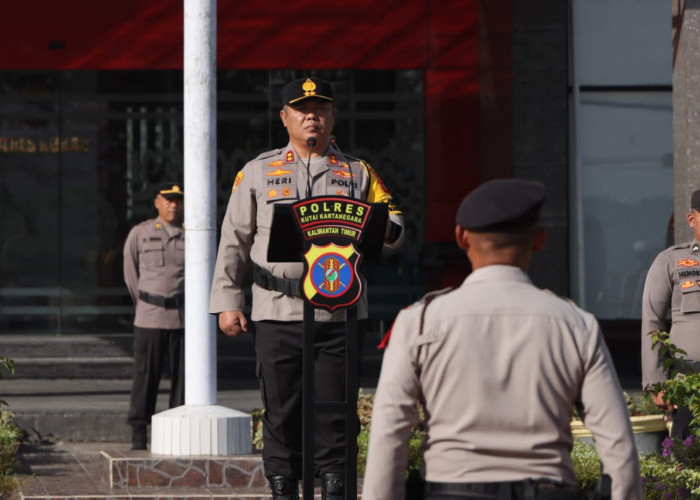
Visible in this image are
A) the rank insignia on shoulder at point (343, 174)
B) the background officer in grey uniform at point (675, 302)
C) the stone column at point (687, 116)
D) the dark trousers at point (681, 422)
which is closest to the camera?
the rank insignia on shoulder at point (343, 174)

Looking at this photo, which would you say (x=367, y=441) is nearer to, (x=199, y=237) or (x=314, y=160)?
(x=199, y=237)

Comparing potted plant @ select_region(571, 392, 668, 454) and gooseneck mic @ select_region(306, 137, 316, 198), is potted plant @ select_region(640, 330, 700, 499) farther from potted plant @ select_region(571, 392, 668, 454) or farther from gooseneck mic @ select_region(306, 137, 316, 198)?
gooseneck mic @ select_region(306, 137, 316, 198)

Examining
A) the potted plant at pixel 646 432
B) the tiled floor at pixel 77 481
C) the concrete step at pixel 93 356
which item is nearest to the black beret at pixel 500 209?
the tiled floor at pixel 77 481

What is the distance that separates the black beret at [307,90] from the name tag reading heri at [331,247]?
0.61 meters

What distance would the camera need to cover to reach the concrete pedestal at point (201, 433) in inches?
357

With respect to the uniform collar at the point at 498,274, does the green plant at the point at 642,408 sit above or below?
below

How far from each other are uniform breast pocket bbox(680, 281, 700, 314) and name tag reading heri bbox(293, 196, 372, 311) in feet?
6.71

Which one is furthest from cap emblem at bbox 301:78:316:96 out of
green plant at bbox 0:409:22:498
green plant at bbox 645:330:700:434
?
green plant at bbox 0:409:22:498

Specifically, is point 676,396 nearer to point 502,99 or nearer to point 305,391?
point 305,391

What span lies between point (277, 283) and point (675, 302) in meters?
2.25

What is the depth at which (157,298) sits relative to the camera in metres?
11.0

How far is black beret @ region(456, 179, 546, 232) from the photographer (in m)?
3.82

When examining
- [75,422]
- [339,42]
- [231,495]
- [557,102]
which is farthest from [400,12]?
[231,495]

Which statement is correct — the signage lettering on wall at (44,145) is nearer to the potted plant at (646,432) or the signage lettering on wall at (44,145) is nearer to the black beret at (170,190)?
the black beret at (170,190)
